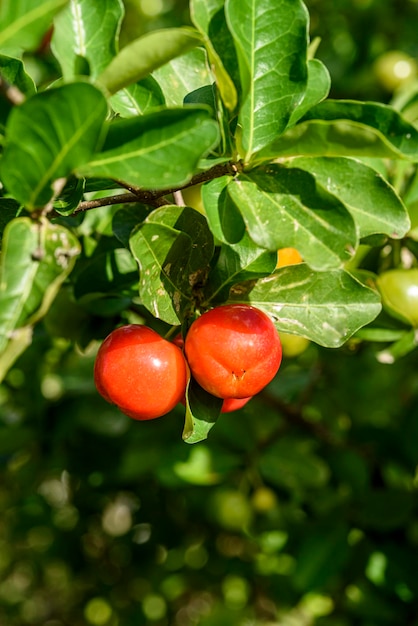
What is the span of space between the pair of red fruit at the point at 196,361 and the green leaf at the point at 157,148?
20cm

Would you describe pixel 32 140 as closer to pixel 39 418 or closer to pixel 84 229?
pixel 84 229

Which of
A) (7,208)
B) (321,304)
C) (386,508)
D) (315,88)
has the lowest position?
(386,508)

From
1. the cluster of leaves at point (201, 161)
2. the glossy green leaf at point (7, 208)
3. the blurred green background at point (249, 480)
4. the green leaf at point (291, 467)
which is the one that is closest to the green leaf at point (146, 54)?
the cluster of leaves at point (201, 161)

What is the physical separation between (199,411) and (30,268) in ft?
0.93

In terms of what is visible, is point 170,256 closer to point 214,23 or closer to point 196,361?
point 196,361

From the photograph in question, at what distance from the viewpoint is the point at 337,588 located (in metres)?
2.06

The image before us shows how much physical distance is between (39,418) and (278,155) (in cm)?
126

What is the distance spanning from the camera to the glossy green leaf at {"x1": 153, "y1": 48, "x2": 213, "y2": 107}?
91cm

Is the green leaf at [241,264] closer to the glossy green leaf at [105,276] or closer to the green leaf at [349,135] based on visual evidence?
the green leaf at [349,135]

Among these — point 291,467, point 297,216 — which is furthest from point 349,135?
point 291,467

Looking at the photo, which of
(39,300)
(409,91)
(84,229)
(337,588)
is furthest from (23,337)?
(337,588)

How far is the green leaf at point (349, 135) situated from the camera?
2.26 ft

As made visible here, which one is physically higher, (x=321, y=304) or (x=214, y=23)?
(x=214, y=23)

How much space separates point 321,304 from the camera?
2.87ft
